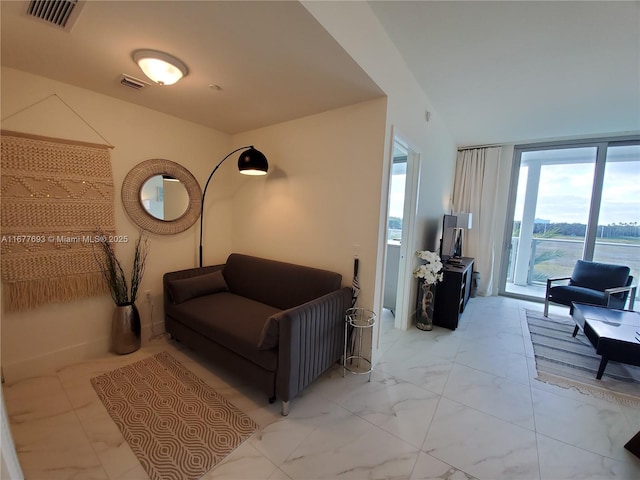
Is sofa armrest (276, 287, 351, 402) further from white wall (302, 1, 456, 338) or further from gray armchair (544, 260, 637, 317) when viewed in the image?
gray armchair (544, 260, 637, 317)

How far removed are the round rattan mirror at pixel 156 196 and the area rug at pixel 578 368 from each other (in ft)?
12.9

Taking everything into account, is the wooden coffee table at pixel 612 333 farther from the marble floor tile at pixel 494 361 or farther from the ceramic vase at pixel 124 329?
the ceramic vase at pixel 124 329

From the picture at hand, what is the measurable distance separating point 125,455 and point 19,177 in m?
2.14

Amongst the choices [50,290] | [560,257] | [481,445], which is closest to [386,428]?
[481,445]

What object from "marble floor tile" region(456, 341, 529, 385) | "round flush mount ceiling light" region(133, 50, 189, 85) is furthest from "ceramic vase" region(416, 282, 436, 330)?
"round flush mount ceiling light" region(133, 50, 189, 85)

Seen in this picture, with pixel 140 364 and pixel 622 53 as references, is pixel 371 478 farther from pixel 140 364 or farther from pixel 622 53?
pixel 622 53

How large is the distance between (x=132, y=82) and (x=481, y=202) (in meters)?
5.20

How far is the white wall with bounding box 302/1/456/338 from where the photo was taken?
1.54m

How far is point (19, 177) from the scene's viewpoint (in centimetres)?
195

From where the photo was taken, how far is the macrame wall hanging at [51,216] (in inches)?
76.2

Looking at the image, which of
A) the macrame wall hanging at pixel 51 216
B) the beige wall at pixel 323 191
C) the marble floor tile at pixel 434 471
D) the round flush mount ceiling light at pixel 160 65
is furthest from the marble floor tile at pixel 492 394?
the macrame wall hanging at pixel 51 216

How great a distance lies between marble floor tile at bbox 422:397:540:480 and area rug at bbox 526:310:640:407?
954mm

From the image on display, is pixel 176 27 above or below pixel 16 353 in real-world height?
above

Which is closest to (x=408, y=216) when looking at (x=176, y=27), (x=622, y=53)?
(x=622, y=53)
